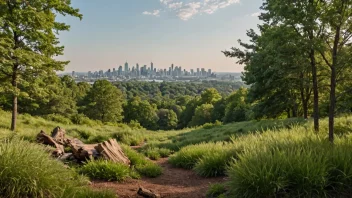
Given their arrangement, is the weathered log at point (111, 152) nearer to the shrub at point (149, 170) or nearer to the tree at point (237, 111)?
the shrub at point (149, 170)

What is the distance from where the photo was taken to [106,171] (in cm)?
621

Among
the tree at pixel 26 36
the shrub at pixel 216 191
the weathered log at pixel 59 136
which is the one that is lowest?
the shrub at pixel 216 191

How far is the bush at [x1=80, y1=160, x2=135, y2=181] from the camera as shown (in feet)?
20.2

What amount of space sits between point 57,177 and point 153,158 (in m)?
6.37

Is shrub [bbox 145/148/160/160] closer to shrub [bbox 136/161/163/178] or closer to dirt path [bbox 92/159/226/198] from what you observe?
dirt path [bbox 92/159/226/198]

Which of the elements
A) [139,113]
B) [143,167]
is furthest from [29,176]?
[139,113]

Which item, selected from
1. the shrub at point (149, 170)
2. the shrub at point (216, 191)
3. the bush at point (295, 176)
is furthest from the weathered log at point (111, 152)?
the bush at point (295, 176)

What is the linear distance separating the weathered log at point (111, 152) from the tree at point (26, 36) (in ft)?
23.4

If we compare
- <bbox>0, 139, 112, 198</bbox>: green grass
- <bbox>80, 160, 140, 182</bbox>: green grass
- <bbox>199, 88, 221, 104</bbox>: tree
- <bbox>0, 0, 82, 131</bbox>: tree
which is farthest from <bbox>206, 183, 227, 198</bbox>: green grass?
<bbox>199, 88, 221, 104</bbox>: tree

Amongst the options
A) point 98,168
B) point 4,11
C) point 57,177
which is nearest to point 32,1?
point 4,11

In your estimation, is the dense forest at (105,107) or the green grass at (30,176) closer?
the green grass at (30,176)

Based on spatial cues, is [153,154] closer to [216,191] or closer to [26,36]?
[216,191]

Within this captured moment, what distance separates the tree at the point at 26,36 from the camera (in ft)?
40.9

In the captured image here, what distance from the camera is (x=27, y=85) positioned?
13570 mm
